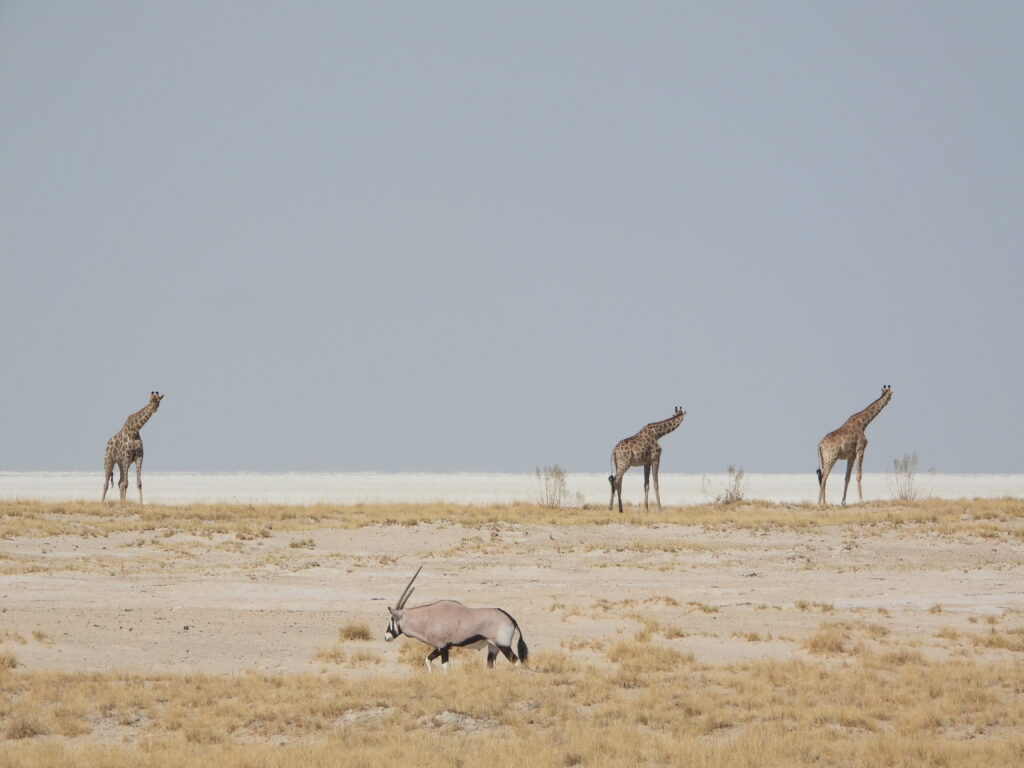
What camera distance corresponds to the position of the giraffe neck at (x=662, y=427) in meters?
40.0

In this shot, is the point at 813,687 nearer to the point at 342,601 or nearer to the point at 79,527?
the point at 342,601

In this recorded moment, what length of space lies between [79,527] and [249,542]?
4.45 meters

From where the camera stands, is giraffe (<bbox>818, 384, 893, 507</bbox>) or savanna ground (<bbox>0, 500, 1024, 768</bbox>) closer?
savanna ground (<bbox>0, 500, 1024, 768</bbox>)

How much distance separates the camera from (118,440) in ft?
128

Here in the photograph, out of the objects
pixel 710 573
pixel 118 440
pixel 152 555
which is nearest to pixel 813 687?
pixel 710 573

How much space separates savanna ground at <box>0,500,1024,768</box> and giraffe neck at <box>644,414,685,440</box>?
7.17 metres

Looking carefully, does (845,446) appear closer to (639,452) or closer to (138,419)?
(639,452)

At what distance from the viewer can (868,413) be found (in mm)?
42750

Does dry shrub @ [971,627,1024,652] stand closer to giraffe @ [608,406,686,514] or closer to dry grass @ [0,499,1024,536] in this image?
dry grass @ [0,499,1024,536]

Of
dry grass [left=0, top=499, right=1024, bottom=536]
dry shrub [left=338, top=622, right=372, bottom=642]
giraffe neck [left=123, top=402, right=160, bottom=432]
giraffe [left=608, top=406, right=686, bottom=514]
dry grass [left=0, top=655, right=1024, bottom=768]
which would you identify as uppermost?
giraffe neck [left=123, top=402, right=160, bottom=432]

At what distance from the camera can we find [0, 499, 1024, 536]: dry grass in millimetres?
31484

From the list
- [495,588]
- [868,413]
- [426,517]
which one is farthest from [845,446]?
[495,588]

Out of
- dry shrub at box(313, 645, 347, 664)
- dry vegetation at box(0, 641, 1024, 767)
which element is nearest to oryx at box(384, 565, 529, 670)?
dry vegetation at box(0, 641, 1024, 767)

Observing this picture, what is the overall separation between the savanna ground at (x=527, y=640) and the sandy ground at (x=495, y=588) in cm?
8
